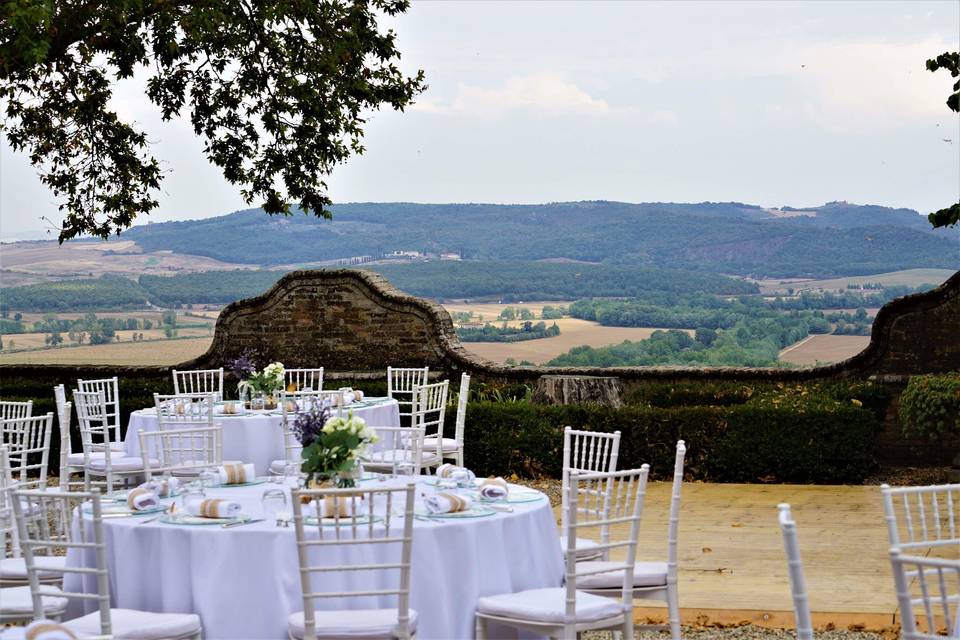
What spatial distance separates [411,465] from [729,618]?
2298 millimetres

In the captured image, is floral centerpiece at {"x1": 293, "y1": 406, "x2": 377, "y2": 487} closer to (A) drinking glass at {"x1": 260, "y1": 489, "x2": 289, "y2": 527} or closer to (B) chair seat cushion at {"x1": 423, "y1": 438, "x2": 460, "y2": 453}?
(A) drinking glass at {"x1": 260, "y1": 489, "x2": 289, "y2": 527}

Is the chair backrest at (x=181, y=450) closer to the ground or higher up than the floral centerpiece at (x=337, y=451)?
closer to the ground

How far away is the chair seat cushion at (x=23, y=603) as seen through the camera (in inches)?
204

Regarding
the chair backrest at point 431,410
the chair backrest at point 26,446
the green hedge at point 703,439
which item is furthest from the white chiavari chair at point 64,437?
the green hedge at point 703,439

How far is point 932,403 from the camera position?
10.7 metres

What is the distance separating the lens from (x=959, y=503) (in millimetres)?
10555

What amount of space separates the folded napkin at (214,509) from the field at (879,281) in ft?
77.9

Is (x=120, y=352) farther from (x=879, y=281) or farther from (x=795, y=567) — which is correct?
(x=795, y=567)

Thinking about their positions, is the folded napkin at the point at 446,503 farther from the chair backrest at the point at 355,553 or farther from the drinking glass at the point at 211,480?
the drinking glass at the point at 211,480

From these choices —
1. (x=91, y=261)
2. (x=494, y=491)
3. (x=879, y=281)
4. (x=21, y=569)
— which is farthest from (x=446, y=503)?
(x=91, y=261)

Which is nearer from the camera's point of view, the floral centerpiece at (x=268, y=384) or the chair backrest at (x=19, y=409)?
the chair backrest at (x=19, y=409)

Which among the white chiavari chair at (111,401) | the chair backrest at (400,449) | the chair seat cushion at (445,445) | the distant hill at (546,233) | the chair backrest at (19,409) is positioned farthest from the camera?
the distant hill at (546,233)

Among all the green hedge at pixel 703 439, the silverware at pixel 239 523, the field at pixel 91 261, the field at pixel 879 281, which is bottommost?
the green hedge at pixel 703 439

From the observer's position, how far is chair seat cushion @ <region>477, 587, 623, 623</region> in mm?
4949
